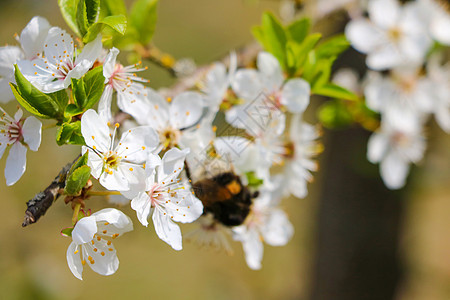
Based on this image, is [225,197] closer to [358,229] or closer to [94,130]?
[94,130]

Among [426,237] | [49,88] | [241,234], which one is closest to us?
[49,88]

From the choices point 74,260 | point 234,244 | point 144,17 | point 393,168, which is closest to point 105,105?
point 74,260

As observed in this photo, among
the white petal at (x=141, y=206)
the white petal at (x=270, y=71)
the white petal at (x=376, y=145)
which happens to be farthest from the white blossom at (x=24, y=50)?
the white petal at (x=376, y=145)

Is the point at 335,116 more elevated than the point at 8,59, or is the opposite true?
the point at 8,59

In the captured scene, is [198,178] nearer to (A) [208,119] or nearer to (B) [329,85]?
(A) [208,119]

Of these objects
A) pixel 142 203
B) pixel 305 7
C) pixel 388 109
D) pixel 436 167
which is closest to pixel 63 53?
pixel 142 203

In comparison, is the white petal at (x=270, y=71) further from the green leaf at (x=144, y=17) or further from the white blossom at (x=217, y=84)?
the green leaf at (x=144, y=17)

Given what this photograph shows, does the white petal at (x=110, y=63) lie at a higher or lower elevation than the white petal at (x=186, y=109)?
higher
